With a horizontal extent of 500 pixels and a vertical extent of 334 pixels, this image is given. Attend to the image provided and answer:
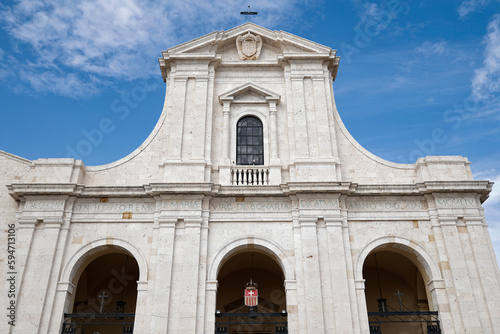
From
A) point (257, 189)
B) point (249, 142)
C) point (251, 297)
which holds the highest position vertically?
point (249, 142)

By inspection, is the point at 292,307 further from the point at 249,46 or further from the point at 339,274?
the point at 249,46

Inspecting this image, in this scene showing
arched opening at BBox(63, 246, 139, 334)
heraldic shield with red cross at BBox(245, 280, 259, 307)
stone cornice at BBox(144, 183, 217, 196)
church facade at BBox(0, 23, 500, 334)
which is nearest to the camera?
church facade at BBox(0, 23, 500, 334)

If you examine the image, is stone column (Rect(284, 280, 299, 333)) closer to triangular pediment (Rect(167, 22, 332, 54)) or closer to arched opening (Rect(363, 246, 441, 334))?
arched opening (Rect(363, 246, 441, 334))

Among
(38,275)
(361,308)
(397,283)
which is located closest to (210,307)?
(361,308)

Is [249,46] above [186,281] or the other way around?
above

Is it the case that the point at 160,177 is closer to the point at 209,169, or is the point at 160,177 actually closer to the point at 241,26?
the point at 209,169

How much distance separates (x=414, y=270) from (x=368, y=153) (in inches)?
194

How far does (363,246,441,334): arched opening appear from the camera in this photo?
16.7 m

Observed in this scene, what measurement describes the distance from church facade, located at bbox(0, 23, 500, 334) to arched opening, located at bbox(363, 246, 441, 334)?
0.28ft

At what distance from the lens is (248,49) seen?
61.2 feet

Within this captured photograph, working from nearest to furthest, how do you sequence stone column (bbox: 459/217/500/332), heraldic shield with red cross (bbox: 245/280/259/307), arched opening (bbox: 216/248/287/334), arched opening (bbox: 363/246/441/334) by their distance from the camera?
1. stone column (bbox: 459/217/500/332)
2. heraldic shield with red cross (bbox: 245/280/259/307)
3. arched opening (bbox: 363/246/441/334)
4. arched opening (bbox: 216/248/287/334)

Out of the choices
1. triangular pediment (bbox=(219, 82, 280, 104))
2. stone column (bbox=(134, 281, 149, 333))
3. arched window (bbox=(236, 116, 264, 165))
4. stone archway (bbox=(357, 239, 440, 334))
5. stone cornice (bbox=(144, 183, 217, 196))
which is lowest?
stone column (bbox=(134, 281, 149, 333))

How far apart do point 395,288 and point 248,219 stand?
7.56m

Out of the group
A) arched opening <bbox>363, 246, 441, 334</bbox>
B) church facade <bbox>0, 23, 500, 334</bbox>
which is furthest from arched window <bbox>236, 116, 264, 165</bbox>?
arched opening <bbox>363, 246, 441, 334</bbox>
